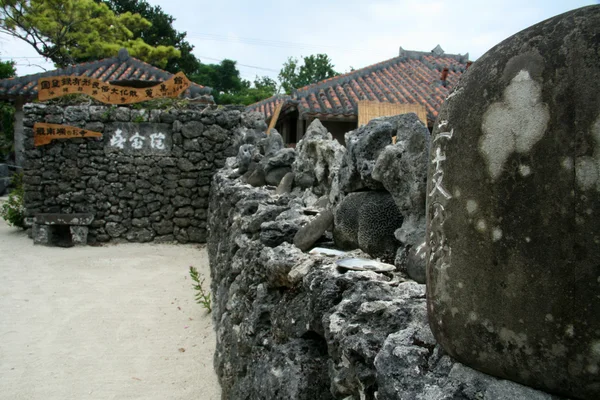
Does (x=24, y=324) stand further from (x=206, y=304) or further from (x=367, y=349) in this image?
(x=367, y=349)

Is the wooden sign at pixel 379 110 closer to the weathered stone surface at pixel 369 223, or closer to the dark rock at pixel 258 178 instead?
the dark rock at pixel 258 178

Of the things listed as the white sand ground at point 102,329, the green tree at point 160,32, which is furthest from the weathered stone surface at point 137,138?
the green tree at point 160,32

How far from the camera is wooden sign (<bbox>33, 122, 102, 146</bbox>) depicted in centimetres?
901

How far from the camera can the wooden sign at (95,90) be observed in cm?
918

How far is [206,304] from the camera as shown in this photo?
541 centimetres

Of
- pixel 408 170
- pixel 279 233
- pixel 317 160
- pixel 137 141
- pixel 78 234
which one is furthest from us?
pixel 137 141

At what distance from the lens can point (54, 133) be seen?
908cm

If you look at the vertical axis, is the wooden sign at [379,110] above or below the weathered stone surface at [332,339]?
above

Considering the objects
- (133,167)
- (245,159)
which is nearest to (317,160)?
(245,159)

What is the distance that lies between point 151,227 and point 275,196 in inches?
240

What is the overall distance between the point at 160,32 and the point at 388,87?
18046 millimetres

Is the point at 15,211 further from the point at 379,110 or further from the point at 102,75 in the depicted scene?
the point at 379,110

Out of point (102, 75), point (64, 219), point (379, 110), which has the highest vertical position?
point (102, 75)

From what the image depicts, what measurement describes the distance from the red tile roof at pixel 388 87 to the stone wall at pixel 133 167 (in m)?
1.34
